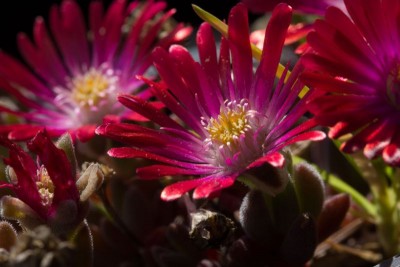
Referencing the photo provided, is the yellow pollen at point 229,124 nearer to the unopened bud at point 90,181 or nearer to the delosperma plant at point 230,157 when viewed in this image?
the delosperma plant at point 230,157

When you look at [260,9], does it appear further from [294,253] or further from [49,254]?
[49,254]

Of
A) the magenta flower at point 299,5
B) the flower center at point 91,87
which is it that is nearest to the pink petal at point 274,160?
the magenta flower at point 299,5

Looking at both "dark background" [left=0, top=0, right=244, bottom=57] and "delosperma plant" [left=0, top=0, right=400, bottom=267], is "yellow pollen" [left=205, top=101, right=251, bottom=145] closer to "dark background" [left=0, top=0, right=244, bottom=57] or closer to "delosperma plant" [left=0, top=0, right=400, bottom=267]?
"delosperma plant" [left=0, top=0, right=400, bottom=267]

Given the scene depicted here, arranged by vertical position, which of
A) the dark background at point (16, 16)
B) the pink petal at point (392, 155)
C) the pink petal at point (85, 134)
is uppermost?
the dark background at point (16, 16)

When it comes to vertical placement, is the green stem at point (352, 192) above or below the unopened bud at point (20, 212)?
below

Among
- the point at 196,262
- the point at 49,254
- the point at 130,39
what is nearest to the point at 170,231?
the point at 196,262

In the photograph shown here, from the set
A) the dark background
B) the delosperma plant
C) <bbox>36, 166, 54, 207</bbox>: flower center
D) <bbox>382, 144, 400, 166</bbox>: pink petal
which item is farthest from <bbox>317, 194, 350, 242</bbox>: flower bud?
the dark background
